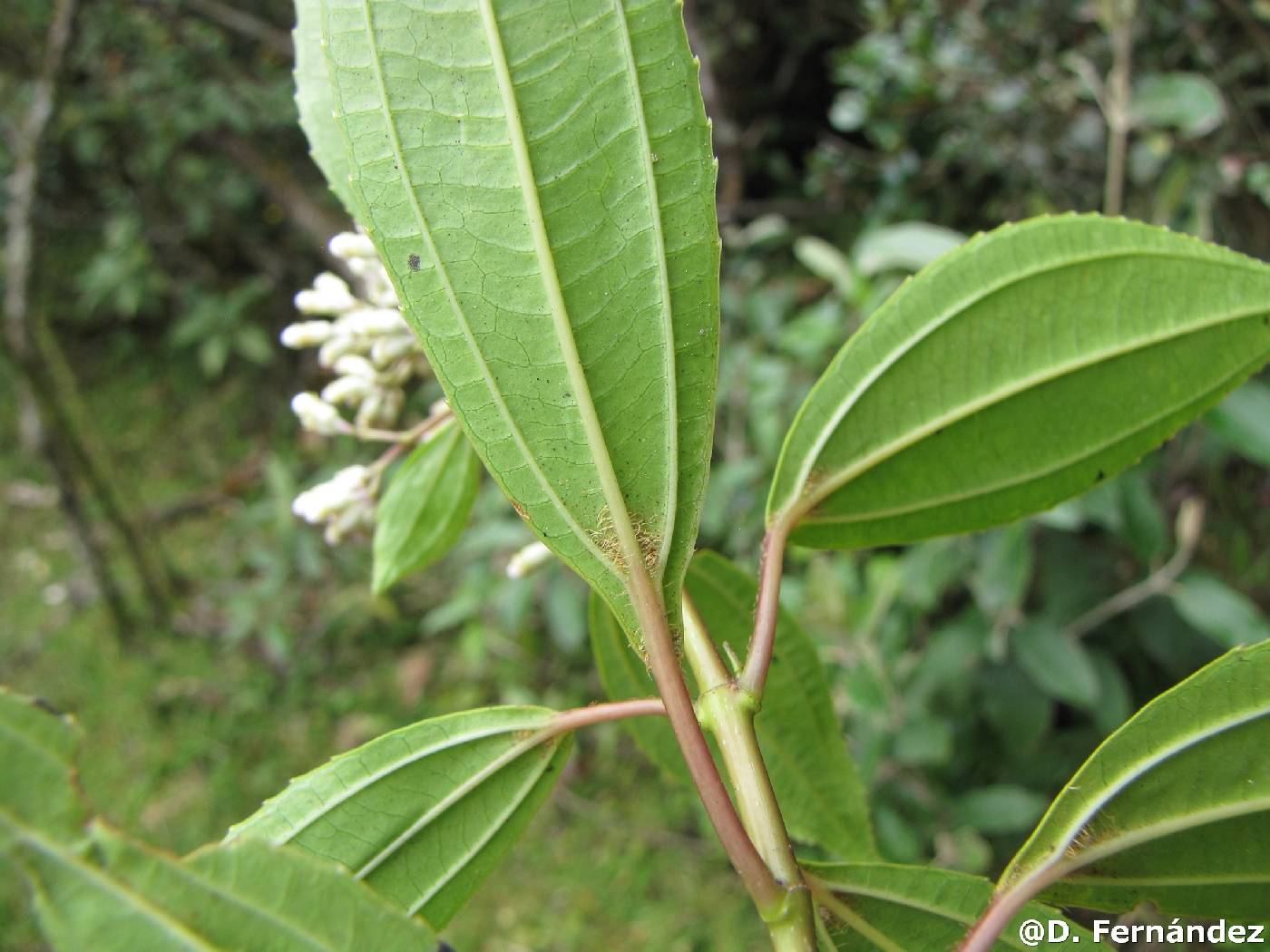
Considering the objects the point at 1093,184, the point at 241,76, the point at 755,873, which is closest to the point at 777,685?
the point at 755,873

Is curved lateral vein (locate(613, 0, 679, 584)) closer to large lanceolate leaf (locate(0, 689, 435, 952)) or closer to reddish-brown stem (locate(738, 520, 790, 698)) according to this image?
reddish-brown stem (locate(738, 520, 790, 698))

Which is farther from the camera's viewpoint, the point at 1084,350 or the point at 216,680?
the point at 216,680

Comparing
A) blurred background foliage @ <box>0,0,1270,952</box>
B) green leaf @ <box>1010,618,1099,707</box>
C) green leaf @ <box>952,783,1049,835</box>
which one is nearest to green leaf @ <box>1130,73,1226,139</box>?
blurred background foliage @ <box>0,0,1270,952</box>

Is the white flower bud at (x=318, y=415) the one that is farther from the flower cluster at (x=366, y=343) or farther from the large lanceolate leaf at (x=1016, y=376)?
the large lanceolate leaf at (x=1016, y=376)

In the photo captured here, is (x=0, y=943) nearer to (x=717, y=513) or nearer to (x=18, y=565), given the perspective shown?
(x=18, y=565)

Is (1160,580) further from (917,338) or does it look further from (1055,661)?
(917,338)

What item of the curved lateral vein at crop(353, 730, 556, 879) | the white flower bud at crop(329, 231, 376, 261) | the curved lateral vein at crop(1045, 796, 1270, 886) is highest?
the white flower bud at crop(329, 231, 376, 261)
